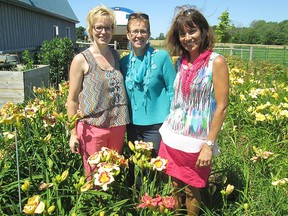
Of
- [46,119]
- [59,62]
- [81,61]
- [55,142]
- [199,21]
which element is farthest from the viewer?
[59,62]

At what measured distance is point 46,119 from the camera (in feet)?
7.05


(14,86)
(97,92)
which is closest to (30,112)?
(97,92)

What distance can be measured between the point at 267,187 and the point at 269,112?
1.17m

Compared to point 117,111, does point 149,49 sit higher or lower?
higher

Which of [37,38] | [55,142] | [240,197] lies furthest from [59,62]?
[240,197]

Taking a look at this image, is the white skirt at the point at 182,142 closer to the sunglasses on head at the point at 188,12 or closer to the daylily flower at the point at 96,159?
the daylily flower at the point at 96,159

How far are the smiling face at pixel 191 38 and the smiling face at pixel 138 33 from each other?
0.96 ft

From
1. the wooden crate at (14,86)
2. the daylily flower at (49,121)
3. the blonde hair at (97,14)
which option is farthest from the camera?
the wooden crate at (14,86)

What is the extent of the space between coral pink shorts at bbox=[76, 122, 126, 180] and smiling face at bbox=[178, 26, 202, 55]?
71cm

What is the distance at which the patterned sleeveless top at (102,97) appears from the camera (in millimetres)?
1862

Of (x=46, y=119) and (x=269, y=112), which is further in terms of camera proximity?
(x=269, y=112)

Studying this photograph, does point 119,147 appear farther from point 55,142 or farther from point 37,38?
point 37,38

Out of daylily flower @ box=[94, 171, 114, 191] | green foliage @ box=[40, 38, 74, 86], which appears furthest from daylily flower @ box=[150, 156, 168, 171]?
green foliage @ box=[40, 38, 74, 86]

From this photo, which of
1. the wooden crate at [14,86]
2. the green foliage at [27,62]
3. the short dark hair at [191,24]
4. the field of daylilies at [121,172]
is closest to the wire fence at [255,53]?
the green foliage at [27,62]
